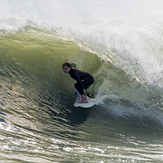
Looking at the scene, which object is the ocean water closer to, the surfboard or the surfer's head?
the surfboard

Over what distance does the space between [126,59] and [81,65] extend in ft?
4.40

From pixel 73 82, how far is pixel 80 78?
3.06 feet

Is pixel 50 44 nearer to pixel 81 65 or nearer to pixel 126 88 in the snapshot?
pixel 81 65

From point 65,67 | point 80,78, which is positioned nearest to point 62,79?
point 80,78

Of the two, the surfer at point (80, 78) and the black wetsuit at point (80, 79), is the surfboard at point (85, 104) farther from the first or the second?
the black wetsuit at point (80, 79)

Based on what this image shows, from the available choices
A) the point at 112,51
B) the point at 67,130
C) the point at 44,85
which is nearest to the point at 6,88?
the point at 44,85

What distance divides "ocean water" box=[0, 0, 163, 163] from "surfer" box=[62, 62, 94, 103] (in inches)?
16.7

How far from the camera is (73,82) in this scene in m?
5.41

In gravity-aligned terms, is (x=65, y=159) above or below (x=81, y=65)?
below

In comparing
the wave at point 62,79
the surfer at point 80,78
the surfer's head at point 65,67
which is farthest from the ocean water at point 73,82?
the surfer's head at point 65,67

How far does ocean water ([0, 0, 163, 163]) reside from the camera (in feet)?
9.30

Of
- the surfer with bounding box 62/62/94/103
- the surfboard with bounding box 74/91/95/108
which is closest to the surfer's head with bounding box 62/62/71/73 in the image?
the surfer with bounding box 62/62/94/103

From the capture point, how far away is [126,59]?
4.82 meters

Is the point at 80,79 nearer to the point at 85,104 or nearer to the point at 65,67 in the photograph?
the point at 65,67
